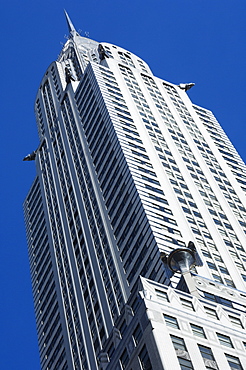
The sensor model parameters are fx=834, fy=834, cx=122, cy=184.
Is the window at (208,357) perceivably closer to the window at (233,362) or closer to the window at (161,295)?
the window at (233,362)

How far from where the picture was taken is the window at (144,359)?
5904cm

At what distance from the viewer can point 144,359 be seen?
6012 cm

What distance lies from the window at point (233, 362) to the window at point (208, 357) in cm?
152

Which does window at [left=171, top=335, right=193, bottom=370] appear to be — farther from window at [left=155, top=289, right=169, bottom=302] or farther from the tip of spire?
the tip of spire

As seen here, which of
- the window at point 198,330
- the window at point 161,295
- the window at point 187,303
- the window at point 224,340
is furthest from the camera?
the window at point 187,303

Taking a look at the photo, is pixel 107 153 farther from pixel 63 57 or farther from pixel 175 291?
pixel 63 57

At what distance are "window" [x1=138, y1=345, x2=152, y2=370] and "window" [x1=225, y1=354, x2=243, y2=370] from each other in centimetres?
639

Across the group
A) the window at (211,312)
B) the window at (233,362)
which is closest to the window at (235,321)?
the window at (211,312)

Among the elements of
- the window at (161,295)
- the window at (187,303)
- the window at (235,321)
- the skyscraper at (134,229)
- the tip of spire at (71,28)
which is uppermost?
the tip of spire at (71,28)

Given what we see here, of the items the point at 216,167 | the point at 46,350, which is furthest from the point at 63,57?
the point at 46,350

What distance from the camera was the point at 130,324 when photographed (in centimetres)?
6494

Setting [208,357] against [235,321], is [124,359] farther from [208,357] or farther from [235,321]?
[235,321]

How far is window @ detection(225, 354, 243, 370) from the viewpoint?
201 feet

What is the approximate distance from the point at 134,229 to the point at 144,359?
1288 inches
